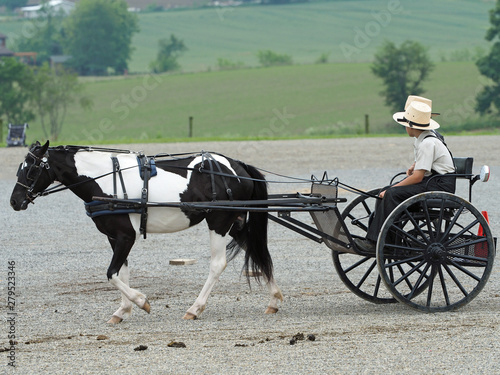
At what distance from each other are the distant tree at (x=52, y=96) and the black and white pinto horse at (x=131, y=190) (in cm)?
5322

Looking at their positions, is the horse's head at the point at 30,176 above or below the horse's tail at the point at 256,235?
above

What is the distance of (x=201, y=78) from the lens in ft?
242

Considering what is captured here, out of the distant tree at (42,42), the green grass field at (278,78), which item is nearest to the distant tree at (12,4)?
the green grass field at (278,78)

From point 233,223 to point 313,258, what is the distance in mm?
2915

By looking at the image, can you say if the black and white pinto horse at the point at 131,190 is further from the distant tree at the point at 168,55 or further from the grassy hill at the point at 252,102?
the distant tree at the point at 168,55

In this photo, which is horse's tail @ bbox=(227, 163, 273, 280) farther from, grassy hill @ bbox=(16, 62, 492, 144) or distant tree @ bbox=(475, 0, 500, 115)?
distant tree @ bbox=(475, 0, 500, 115)

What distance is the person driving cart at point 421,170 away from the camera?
7102 millimetres

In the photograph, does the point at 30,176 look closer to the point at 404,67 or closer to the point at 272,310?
the point at 272,310

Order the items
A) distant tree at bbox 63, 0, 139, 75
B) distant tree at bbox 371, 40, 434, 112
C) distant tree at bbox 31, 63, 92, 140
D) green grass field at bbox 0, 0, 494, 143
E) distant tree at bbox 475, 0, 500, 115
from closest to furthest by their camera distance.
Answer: distant tree at bbox 475, 0, 500, 115 → green grass field at bbox 0, 0, 494, 143 → distant tree at bbox 31, 63, 92, 140 → distant tree at bbox 371, 40, 434, 112 → distant tree at bbox 63, 0, 139, 75

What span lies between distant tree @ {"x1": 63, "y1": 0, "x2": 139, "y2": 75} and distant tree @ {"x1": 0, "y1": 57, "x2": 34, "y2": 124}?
2997 centimetres

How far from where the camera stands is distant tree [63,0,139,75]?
96.3 meters

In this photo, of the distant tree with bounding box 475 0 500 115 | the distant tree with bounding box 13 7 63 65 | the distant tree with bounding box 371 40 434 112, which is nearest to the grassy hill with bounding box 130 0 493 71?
the distant tree with bounding box 13 7 63 65

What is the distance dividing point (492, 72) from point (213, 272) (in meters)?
53.0

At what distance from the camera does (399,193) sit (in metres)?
7.12
